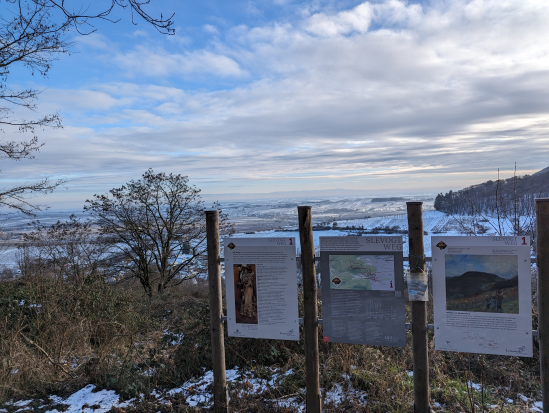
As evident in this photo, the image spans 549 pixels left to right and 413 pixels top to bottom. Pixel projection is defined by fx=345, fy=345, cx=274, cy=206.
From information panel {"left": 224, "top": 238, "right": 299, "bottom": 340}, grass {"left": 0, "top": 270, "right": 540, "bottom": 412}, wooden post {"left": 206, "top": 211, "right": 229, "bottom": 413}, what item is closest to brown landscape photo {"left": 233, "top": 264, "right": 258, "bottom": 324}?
information panel {"left": 224, "top": 238, "right": 299, "bottom": 340}

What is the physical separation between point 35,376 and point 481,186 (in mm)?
8865

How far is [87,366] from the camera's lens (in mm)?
4777

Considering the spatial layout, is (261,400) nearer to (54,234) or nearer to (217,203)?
(54,234)

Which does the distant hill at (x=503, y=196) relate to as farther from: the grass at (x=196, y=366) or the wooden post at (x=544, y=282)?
the wooden post at (x=544, y=282)

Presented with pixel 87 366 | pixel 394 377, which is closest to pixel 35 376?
pixel 87 366

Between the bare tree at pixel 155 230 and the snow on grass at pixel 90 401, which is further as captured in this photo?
the bare tree at pixel 155 230

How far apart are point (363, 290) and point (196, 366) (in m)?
3.04

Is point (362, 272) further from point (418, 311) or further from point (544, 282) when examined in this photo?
point (544, 282)

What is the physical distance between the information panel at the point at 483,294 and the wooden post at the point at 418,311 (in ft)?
0.42

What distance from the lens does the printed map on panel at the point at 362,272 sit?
10.8ft

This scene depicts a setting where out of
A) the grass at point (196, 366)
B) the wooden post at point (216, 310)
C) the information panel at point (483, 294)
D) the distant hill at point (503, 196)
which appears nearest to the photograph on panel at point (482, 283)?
the information panel at point (483, 294)

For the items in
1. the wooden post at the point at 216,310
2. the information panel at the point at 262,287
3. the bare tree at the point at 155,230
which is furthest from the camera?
the bare tree at the point at 155,230

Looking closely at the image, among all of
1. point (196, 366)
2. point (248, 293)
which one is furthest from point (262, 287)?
point (196, 366)

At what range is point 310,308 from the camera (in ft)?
11.5
